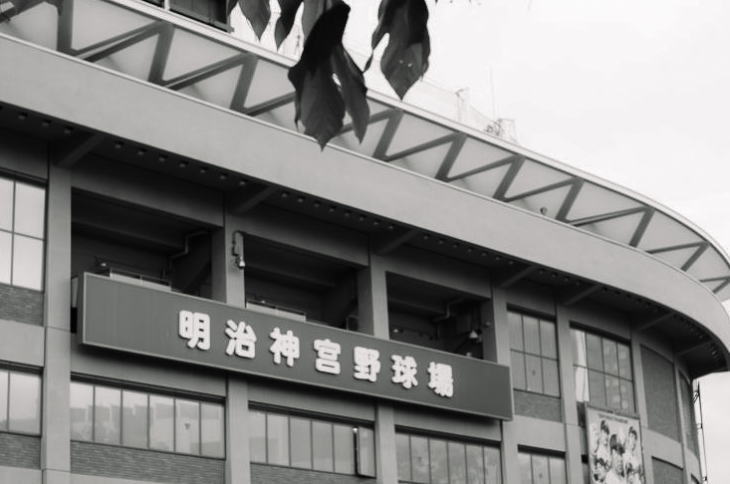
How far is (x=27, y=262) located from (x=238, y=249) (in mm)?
4659

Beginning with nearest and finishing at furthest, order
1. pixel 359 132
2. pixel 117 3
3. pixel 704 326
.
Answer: pixel 359 132
pixel 117 3
pixel 704 326

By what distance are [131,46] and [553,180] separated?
12.0 m

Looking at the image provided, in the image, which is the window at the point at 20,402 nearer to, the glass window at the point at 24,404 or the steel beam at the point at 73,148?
the glass window at the point at 24,404

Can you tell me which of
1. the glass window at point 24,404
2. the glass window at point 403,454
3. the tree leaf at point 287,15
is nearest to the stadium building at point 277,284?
the glass window at point 24,404

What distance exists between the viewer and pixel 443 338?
34656 millimetres

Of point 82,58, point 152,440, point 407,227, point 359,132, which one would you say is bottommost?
point 359,132

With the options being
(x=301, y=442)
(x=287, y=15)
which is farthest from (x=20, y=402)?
(x=287, y=15)

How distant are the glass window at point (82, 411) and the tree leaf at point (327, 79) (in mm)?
21966

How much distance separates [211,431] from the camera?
88.7 feet

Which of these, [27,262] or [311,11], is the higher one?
[27,262]

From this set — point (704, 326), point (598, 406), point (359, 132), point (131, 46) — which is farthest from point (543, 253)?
point (359, 132)

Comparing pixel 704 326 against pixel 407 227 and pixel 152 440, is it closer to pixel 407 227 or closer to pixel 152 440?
pixel 407 227

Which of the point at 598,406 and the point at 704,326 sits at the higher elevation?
the point at 704,326

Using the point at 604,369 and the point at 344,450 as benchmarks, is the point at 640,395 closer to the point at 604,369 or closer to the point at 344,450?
the point at 604,369
